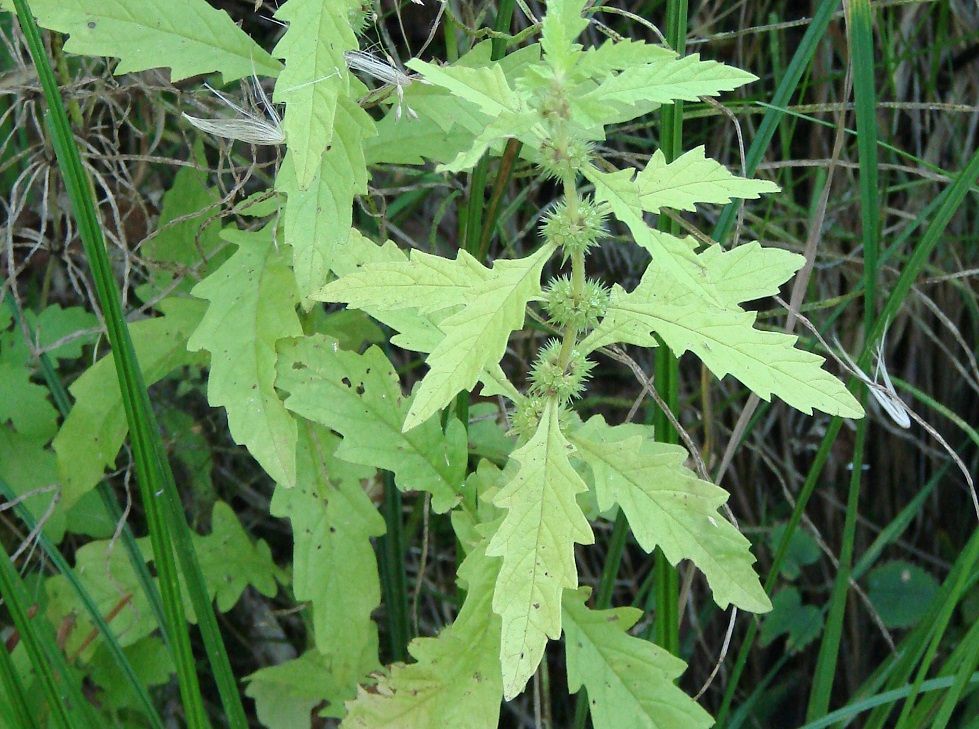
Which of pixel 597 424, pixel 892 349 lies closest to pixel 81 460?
pixel 597 424

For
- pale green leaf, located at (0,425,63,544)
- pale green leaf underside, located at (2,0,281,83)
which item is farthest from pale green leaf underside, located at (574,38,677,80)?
pale green leaf, located at (0,425,63,544)

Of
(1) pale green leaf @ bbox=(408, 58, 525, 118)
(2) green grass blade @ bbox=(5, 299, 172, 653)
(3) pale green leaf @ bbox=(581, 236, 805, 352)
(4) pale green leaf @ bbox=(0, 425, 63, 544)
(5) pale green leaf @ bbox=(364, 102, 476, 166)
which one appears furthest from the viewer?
(4) pale green leaf @ bbox=(0, 425, 63, 544)

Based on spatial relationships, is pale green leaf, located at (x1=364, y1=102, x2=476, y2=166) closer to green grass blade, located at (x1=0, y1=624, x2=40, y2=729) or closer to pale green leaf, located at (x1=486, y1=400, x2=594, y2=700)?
pale green leaf, located at (x1=486, y1=400, x2=594, y2=700)

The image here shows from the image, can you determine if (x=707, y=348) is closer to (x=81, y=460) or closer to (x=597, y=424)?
(x=597, y=424)

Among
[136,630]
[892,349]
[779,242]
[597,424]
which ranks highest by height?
[779,242]

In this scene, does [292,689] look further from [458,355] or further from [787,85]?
[787,85]

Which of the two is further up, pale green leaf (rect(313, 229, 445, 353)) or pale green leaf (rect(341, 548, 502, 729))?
pale green leaf (rect(313, 229, 445, 353))
